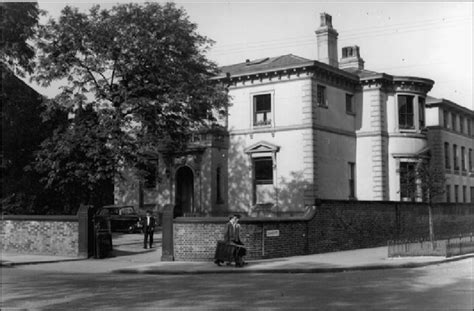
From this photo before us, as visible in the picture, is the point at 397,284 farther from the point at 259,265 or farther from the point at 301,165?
the point at 301,165

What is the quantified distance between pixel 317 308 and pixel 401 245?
525 inches

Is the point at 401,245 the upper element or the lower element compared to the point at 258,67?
lower

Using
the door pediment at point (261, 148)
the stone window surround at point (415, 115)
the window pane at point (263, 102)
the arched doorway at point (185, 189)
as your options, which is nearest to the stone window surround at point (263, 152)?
the door pediment at point (261, 148)

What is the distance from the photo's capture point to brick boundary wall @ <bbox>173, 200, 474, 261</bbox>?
20.7 m

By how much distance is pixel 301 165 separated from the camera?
1315 inches

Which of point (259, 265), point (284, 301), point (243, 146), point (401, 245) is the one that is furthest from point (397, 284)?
point (243, 146)

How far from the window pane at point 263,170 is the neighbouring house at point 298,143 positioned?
0.22ft

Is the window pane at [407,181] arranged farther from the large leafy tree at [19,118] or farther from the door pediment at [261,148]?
the large leafy tree at [19,118]

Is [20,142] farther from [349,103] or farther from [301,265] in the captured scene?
[349,103]

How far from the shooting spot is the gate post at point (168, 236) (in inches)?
819

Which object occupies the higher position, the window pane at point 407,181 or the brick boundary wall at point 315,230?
the window pane at point 407,181

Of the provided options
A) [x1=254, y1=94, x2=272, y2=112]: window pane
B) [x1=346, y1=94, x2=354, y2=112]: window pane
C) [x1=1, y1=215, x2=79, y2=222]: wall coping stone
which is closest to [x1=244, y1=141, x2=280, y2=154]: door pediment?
[x1=254, y1=94, x2=272, y2=112]: window pane

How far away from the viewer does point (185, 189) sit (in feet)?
123

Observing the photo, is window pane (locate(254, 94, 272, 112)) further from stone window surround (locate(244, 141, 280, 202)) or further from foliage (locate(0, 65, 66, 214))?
foliage (locate(0, 65, 66, 214))
